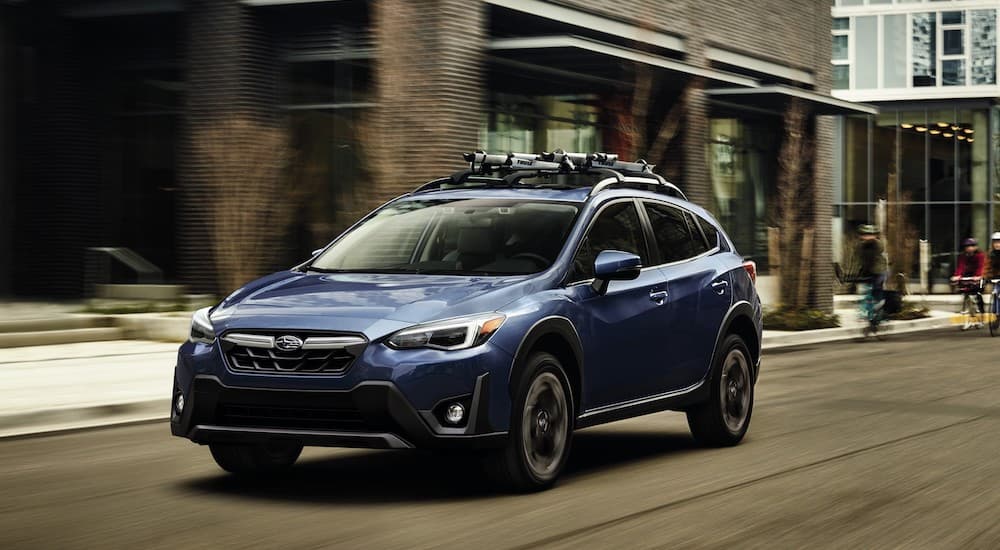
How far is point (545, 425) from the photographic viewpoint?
26.1 ft

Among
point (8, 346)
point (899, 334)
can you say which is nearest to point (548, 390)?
point (8, 346)

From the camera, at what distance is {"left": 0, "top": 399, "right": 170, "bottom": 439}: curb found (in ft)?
37.7

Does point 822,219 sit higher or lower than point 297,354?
higher

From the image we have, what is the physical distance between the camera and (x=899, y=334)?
28.0m

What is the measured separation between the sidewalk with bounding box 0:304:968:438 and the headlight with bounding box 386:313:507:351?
5.09 meters

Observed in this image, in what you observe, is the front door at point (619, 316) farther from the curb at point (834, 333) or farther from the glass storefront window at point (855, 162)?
the glass storefront window at point (855, 162)

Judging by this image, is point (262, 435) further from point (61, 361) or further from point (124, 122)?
point (124, 122)

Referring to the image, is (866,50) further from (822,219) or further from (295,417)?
(295,417)

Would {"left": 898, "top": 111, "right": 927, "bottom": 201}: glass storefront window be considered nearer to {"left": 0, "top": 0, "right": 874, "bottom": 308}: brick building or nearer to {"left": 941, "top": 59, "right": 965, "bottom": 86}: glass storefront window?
{"left": 941, "top": 59, "right": 965, "bottom": 86}: glass storefront window

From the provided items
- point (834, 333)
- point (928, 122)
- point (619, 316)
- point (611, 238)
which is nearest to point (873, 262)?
point (834, 333)

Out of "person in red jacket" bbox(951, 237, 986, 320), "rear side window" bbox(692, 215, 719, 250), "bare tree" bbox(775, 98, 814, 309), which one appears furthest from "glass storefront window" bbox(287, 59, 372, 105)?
"rear side window" bbox(692, 215, 719, 250)

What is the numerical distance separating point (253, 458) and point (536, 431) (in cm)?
175

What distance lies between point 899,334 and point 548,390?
2132cm

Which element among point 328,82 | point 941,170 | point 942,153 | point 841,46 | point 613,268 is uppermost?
point 841,46
